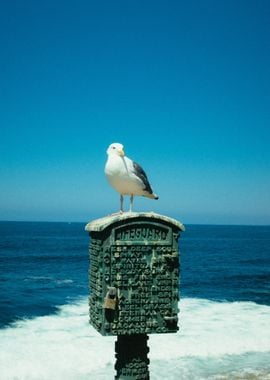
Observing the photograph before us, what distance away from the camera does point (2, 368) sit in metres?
17.8

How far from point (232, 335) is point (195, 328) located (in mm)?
1849

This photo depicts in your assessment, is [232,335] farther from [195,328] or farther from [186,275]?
[186,275]

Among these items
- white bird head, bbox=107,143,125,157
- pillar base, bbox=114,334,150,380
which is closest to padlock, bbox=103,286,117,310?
pillar base, bbox=114,334,150,380

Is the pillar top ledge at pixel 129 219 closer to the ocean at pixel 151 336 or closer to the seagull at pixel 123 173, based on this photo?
the seagull at pixel 123 173

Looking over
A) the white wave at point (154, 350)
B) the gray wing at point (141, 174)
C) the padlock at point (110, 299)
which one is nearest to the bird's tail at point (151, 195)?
the gray wing at point (141, 174)

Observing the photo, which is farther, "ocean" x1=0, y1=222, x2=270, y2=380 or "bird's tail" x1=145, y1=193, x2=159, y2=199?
"ocean" x1=0, y1=222, x2=270, y2=380

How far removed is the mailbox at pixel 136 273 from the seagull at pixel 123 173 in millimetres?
542

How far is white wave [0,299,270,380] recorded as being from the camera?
17578mm

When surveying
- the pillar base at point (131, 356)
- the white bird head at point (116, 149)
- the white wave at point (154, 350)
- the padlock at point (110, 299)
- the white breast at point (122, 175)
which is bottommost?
the white wave at point (154, 350)

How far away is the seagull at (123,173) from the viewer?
7902mm

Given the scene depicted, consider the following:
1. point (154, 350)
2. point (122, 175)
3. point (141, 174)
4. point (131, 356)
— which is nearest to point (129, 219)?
point (122, 175)

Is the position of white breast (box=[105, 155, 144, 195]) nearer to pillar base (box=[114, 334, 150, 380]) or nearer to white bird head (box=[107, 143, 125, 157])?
white bird head (box=[107, 143, 125, 157])

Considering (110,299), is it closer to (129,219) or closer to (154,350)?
(129,219)

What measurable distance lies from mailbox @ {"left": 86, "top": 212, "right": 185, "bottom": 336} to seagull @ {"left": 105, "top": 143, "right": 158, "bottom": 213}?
1.78ft
